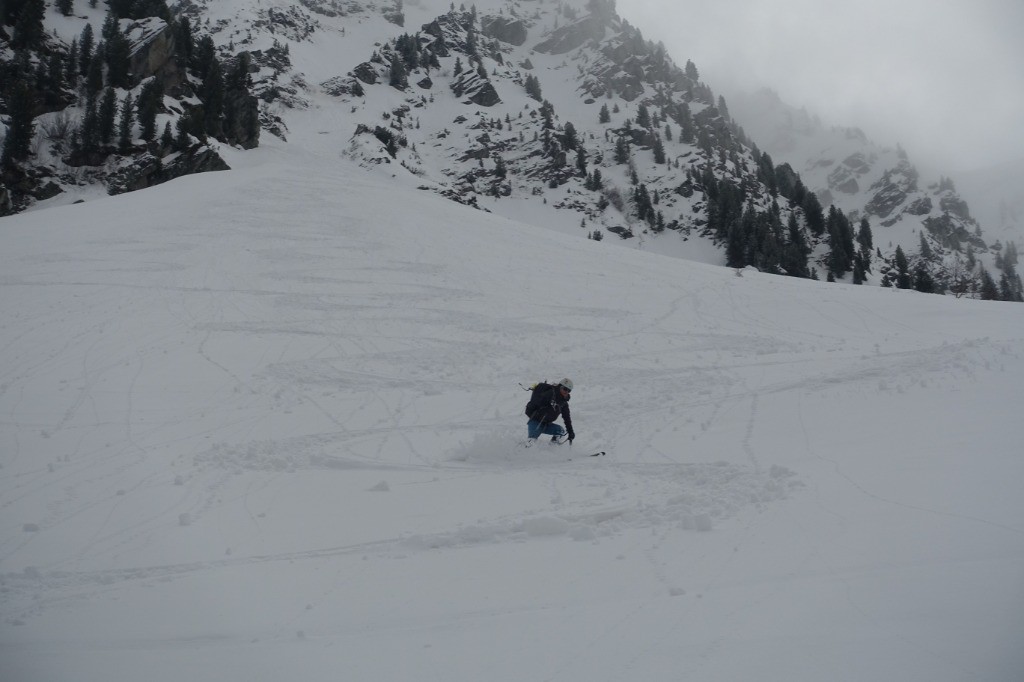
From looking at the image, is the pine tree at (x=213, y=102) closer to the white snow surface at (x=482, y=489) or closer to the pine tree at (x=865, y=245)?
the white snow surface at (x=482, y=489)

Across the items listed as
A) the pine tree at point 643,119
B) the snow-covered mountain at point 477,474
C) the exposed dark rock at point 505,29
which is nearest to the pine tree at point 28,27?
the snow-covered mountain at point 477,474

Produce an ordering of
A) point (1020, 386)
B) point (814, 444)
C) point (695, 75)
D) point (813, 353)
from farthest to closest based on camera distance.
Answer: point (695, 75) < point (813, 353) < point (1020, 386) < point (814, 444)

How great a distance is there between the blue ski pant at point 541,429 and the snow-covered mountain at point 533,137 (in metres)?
48.1

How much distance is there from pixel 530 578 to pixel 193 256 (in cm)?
2160

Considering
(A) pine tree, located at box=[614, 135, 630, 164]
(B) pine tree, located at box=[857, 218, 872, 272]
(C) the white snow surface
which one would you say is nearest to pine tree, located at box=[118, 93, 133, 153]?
(C) the white snow surface

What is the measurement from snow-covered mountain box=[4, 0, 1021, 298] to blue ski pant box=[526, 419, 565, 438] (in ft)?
158

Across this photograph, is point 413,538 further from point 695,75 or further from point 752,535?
point 695,75

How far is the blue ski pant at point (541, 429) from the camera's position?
931 centimetres

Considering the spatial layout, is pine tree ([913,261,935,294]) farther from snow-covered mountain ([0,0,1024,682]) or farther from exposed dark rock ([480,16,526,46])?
exposed dark rock ([480,16,526,46])

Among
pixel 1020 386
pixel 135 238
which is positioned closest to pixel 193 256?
pixel 135 238

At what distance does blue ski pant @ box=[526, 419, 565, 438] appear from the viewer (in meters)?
9.31

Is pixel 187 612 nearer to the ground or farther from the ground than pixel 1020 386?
nearer to the ground

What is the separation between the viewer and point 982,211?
555 feet

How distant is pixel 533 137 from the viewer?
108 metres
